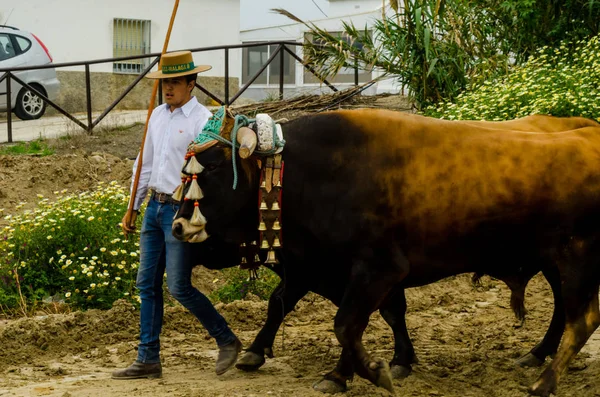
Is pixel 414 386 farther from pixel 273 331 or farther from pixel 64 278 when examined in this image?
pixel 64 278

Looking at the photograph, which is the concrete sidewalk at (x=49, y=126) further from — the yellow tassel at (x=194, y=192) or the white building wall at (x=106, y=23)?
the yellow tassel at (x=194, y=192)

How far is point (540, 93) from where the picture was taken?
10.6 metres

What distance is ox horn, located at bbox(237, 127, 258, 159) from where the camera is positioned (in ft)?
19.2

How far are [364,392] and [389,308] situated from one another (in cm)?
91

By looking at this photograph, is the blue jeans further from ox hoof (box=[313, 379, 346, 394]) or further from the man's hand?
ox hoof (box=[313, 379, 346, 394])

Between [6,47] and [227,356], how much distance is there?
12943mm

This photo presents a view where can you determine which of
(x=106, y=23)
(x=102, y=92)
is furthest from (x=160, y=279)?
(x=106, y=23)

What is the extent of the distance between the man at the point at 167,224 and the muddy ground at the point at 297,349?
0.66 ft

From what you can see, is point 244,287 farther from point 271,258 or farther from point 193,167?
point 193,167

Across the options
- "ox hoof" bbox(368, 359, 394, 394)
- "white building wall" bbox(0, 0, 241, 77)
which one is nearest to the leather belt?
"ox hoof" bbox(368, 359, 394, 394)

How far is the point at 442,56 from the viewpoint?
12.6m

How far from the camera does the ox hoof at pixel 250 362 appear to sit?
6.67 meters

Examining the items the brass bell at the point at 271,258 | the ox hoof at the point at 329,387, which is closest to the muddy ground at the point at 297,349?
the ox hoof at the point at 329,387

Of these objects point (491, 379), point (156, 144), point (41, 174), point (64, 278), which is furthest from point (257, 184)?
point (41, 174)
